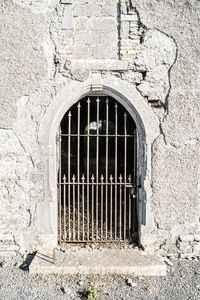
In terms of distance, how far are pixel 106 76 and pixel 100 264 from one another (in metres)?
2.68

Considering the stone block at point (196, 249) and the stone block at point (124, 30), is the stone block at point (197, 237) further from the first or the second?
the stone block at point (124, 30)

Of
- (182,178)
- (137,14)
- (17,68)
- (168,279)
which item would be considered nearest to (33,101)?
(17,68)

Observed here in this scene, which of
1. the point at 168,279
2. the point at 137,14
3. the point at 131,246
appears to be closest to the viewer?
the point at 168,279

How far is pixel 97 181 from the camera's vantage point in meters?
A: 4.07

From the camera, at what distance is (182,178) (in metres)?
3.88

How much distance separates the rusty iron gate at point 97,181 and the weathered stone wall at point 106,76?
43 centimetres

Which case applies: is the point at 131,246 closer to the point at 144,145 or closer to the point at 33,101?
the point at 144,145

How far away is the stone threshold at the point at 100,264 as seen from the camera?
3520 millimetres

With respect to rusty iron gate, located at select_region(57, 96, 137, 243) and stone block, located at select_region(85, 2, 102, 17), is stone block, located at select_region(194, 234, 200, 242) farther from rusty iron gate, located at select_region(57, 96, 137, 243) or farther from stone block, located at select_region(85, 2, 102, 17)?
stone block, located at select_region(85, 2, 102, 17)

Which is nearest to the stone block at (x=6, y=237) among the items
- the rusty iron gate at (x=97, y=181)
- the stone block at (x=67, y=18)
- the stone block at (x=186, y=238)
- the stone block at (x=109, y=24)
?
the rusty iron gate at (x=97, y=181)

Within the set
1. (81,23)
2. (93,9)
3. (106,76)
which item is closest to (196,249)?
(106,76)

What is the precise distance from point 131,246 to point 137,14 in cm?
349

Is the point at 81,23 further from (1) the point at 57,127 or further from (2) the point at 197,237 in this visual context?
(2) the point at 197,237

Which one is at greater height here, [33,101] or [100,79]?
[100,79]
